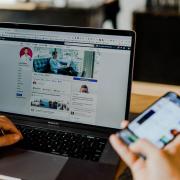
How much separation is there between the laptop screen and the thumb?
39 cm

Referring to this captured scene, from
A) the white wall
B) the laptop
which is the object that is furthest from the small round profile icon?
the white wall

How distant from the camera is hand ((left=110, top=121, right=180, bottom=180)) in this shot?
1.77 feet

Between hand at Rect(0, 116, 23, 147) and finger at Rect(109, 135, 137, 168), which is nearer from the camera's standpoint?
finger at Rect(109, 135, 137, 168)

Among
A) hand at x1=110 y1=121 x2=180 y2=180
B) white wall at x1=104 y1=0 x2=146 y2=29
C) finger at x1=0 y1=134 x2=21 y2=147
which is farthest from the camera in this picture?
white wall at x1=104 y1=0 x2=146 y2=29

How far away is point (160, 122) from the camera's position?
70cm

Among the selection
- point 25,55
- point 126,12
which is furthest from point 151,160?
point 126,12

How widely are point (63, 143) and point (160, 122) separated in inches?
11.4

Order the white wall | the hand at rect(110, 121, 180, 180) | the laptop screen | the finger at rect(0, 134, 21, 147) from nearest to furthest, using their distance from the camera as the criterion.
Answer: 1. the hand at rect(110, 121, 180, 180)
2. the finger at rect(0, 134, 21, 147)
3. the laptop screen
4. the white wall

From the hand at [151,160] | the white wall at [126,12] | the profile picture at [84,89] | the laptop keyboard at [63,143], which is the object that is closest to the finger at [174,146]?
the hand at [151,160]

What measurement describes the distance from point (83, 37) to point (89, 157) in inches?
12.5

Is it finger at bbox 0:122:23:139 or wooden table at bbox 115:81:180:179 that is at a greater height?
wooden table at bbox 115:81:180:179

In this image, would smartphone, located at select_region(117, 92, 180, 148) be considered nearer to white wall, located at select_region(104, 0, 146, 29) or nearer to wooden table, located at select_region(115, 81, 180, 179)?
wooden table, located at select_region(115, 81, 180, 179)

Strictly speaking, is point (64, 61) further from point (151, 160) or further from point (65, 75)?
point (151, 160)

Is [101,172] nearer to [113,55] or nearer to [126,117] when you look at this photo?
[126,117]
